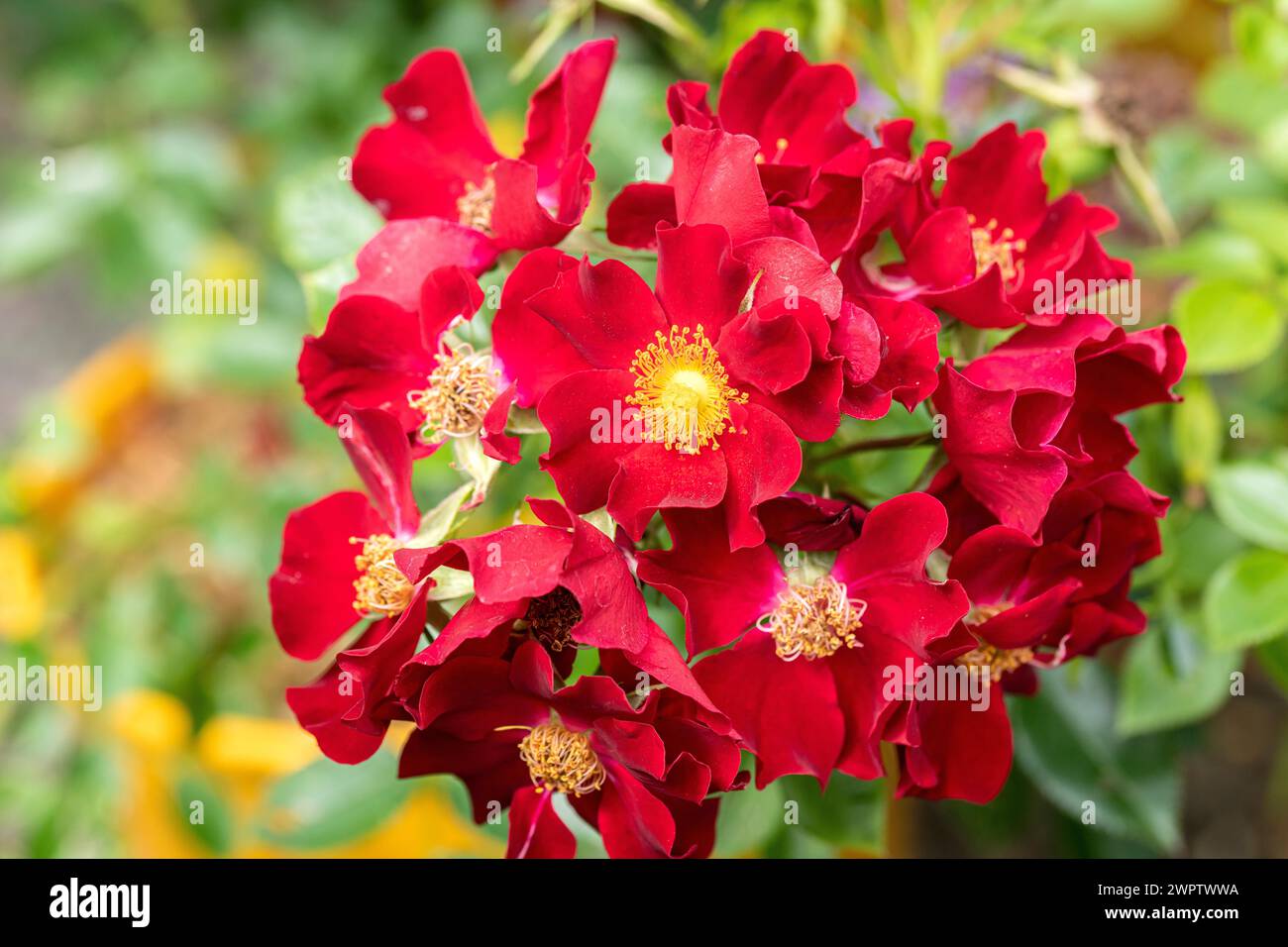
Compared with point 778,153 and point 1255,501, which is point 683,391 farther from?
point 1255,501

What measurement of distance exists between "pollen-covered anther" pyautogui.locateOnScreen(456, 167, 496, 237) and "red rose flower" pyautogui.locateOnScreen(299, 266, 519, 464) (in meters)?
0.08

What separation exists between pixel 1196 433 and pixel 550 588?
19.4 inches

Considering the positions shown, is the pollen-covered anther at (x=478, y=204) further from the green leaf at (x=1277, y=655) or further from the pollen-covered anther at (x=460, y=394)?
the green leaf at (x=1277, y=655)

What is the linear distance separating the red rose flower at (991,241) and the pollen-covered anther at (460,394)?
16 centimetres

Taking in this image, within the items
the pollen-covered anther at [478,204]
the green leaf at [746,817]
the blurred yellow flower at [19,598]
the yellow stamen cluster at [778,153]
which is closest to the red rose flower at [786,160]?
the yellow stamen cluster at [778,153]

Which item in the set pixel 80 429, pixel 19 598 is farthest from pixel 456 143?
pixel 80 429

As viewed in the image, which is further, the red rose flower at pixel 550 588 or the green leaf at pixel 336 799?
the green leaf at pixel 336 799

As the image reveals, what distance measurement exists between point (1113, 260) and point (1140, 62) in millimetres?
905

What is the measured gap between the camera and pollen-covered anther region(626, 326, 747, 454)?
1.48ft

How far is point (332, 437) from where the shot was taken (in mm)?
908

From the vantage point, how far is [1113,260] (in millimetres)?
516

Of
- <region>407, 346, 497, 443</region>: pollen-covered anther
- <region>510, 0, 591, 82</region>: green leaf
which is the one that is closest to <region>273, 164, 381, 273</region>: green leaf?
<region>510, 0, 591, 82</region>: green leaf

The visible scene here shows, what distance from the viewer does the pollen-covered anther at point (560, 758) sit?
474mm

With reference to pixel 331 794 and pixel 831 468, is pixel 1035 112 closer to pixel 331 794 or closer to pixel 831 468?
pixel 831 468
